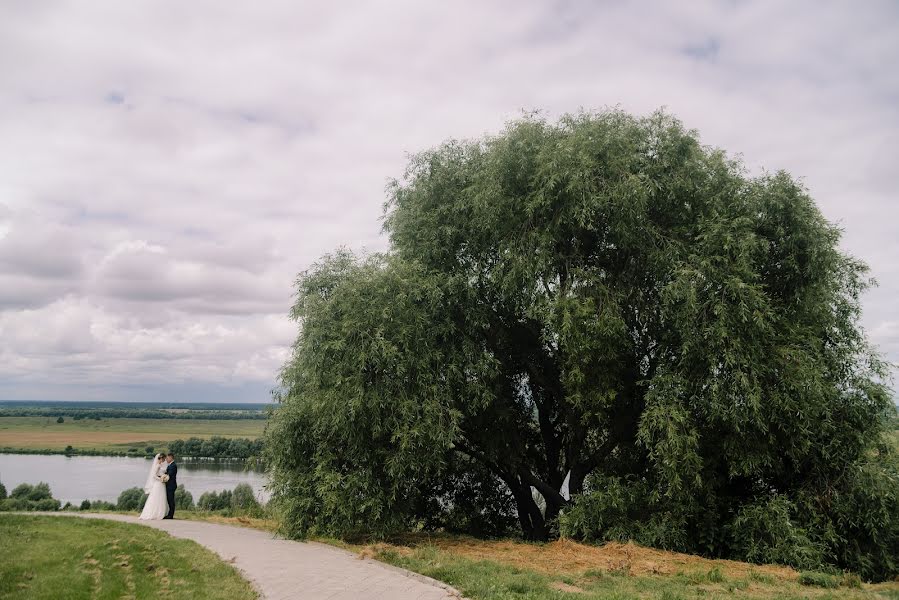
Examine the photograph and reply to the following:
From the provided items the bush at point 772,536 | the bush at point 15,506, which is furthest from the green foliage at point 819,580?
the bush at point 15,506

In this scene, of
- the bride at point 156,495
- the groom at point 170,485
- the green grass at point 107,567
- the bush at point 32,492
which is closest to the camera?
the green grass at point 107,567

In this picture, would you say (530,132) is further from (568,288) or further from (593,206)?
(568,288)

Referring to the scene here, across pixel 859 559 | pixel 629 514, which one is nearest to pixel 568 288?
pixel 629 514

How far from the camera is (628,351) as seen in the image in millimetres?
13727

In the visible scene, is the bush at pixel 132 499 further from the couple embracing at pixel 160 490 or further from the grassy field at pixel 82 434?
the grassy field at pixel 82 434

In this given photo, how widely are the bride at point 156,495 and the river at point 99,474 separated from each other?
14.3 m

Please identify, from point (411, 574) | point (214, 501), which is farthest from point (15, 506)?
point (411, 574)

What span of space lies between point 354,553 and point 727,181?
1143cm

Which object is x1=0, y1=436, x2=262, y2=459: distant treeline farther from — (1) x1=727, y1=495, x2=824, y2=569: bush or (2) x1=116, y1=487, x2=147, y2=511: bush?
(1) x1=727, y1=495, x2=824, y2=569: bush

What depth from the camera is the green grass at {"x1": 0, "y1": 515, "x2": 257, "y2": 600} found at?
24.7 ft

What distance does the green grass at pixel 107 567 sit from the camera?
24.7 feet

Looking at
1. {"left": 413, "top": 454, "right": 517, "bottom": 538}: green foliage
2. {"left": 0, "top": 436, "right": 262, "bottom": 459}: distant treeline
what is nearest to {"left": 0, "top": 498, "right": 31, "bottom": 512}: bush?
{"left": 0, "top": 436, "right": 262, "bottom": 459}: distant treeline

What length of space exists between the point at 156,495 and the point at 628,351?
1278 cm

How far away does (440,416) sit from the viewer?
12.4 metres
